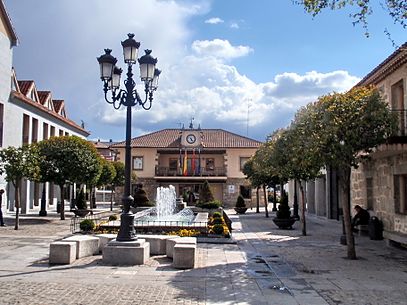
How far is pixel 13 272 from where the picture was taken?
9.61 m

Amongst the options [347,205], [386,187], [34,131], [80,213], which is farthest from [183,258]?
[34,131]

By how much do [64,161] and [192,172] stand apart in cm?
2541

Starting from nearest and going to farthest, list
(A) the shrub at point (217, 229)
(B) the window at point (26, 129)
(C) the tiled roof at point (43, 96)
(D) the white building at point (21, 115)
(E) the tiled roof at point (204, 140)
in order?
(A) the shrub at point (217, 229), (D) the white building at point (21, 115), (B) the window at point (26, 129), (C) the tiled roof at point (43, 96), (E) the tiled roof at point (204, 140)

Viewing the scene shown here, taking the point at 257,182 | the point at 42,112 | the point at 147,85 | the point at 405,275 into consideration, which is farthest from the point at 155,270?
the point at 42,112

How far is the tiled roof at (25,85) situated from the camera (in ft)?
107

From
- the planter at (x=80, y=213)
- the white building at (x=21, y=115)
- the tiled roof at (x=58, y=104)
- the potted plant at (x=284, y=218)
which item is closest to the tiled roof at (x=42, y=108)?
the white building at (x=21, y=115)

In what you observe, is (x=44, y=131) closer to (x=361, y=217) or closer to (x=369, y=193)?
(x=369, y=193)

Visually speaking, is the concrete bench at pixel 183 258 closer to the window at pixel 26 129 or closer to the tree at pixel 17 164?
the tree at pixel 17 164

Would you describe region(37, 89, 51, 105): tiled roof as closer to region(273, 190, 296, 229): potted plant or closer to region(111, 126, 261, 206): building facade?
region(111, 126, 261, 206): building facade

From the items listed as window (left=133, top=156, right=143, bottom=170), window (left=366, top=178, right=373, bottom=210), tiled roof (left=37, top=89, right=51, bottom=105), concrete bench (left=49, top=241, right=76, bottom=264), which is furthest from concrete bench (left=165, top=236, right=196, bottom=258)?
window (left=133, top=156, right=143, bottom=170)

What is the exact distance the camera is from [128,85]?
11.4 metres

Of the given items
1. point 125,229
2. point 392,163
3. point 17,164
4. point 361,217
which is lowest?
point 361,217

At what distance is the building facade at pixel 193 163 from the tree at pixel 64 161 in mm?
22830

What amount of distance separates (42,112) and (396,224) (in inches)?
1052
